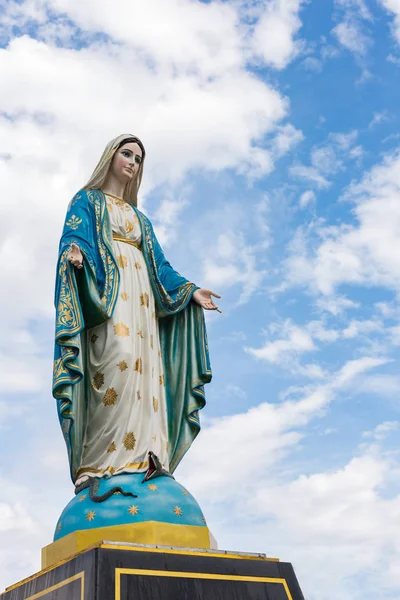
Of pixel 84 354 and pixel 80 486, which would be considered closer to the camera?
pixel 80 486

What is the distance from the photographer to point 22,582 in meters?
7.05

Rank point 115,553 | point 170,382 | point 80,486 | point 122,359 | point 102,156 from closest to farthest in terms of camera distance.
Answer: point 115,553, point 80,486, point 122,359, point 170,382, point 102,156

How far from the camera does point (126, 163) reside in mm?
9422

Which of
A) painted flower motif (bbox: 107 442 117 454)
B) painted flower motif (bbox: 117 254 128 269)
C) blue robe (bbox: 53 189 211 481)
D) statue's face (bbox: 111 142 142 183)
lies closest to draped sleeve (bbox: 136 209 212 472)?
blue robe (bbox: 53 189 211 481)

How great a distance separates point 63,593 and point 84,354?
2.71 metres

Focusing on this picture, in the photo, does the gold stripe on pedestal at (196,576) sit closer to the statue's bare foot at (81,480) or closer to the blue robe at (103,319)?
the statue's bare foot at (81,480)

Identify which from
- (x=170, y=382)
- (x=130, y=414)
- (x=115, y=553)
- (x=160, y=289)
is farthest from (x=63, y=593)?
(x=160, y=289)

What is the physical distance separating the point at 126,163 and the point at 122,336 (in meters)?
2.48

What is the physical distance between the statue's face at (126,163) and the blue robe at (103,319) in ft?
1.38

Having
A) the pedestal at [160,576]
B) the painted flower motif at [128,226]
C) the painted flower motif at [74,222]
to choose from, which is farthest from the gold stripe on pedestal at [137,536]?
the painted flower motif at [128,226]

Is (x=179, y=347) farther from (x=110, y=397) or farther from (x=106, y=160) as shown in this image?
(x=106, y=160)

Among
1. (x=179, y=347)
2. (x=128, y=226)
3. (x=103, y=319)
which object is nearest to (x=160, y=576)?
(x=103, y=319)

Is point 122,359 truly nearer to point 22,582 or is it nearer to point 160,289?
point 160,289

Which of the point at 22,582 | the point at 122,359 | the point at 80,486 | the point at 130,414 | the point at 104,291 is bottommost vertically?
the point at 22,582
